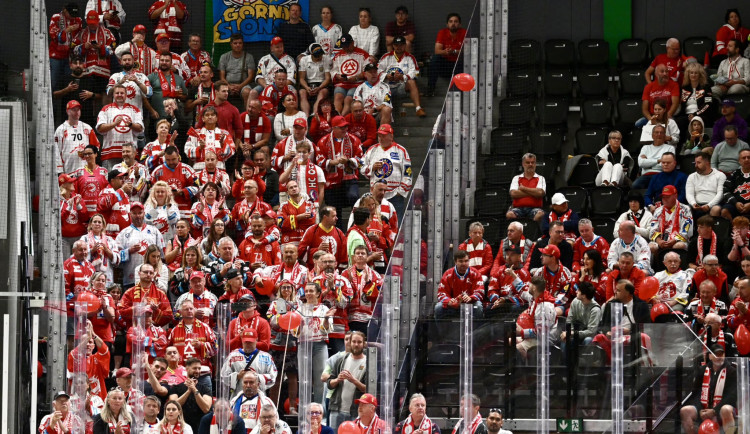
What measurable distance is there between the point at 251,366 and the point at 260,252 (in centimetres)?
288

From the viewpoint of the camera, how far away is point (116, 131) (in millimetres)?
16766

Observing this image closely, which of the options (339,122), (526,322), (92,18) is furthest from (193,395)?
(92,18)

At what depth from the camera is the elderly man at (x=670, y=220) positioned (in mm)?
15008

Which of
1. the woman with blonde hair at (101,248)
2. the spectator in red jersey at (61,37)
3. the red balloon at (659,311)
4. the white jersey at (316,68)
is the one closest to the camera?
the red balloon at (659,311)

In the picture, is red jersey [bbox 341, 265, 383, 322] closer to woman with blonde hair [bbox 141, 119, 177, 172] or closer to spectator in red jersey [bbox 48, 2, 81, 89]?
woman with blonde hair [bbox 141, 119, 177, 172]

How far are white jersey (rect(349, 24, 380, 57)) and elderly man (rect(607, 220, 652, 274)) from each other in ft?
16.5

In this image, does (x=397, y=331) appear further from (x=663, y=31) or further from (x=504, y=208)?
(x=663, y=31)

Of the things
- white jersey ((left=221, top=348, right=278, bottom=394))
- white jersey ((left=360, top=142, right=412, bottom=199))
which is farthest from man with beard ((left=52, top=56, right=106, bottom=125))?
white jersey ((left=221, top=348, right=278, bottom=394))

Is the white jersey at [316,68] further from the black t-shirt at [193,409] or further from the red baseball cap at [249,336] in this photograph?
the black t-shirt at [193,409]

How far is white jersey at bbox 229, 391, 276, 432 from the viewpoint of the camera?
39.0 ft

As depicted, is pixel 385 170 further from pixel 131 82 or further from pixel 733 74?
pixel 733 74

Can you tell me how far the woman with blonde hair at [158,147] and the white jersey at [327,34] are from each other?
2933 mm

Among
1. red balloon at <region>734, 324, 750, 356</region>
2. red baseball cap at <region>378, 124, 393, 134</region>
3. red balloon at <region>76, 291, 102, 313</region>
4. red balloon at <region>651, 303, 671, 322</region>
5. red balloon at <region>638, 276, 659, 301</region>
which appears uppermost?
red baseball cap at <region>378, 124, 393, 134</region>

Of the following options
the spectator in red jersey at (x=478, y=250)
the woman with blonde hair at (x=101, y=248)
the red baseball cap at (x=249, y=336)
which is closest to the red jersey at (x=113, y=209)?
the woman with blonde hair at (x=101, y=248)
